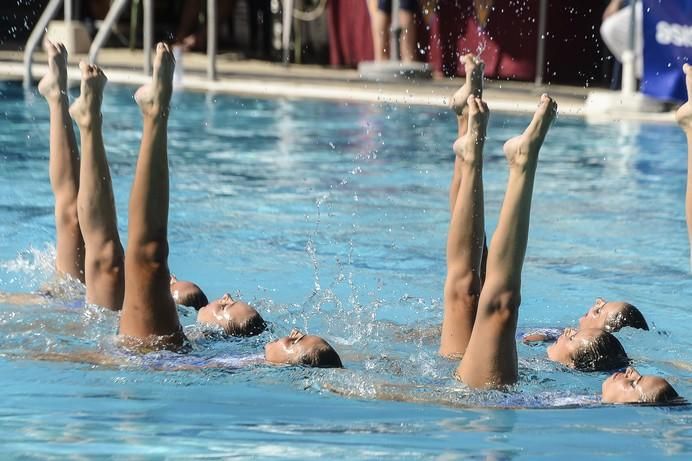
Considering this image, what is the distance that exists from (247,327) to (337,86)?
292 inches

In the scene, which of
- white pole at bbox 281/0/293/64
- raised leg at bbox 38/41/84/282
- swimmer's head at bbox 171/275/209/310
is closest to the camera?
raised leg at bbox 38/41/84/282

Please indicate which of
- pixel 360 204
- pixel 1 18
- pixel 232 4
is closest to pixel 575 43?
pixel 232 4

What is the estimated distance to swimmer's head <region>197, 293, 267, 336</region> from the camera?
5023 mm

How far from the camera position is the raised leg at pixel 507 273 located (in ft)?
13.1

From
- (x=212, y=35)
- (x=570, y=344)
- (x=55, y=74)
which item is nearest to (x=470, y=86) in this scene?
(x=570, y=344)

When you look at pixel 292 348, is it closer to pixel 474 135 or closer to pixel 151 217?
pixel 151 217

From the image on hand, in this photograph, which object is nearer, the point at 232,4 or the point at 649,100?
the point at 649,100

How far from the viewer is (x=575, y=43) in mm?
13133

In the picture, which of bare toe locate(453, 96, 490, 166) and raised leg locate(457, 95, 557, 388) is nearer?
raised leg locate(457, 95, 557, 388)

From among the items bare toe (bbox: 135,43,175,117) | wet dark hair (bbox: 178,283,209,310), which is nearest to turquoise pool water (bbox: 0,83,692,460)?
wet dark hair (bbox: 178,283,209,310)

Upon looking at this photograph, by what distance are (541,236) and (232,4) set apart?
932 centimetres

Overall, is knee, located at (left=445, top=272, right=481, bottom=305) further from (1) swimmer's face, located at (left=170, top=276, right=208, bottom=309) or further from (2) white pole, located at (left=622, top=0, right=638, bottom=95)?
(2) white pole, located at (left=622, top=0, right=638, bottom=95)

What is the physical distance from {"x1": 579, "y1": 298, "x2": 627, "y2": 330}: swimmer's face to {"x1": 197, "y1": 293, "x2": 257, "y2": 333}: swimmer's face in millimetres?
1343

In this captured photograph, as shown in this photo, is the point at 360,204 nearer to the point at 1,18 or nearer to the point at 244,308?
the point at 244,308
